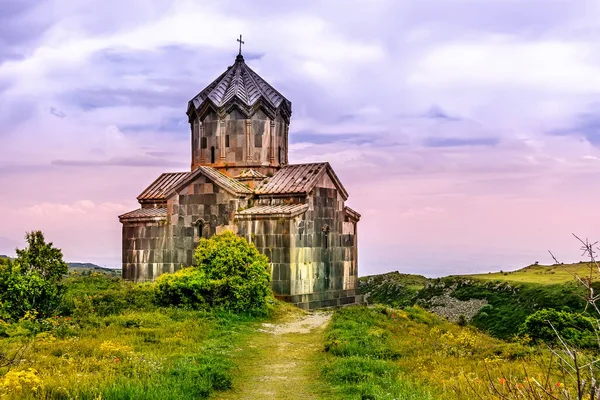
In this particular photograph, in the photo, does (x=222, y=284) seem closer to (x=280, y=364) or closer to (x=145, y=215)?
(x=280, y=364)

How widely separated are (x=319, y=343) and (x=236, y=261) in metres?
4.86

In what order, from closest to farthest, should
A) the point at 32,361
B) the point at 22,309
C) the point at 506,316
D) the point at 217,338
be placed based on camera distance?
the point at 32,361 → the point at 217,338 → the point at 22,309 → the point at 506,316

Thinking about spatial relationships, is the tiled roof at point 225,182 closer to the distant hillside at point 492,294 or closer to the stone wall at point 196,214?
the stone wall at point 196,214

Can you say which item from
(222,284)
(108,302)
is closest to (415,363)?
(222,284)

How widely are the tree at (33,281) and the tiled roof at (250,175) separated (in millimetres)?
8273

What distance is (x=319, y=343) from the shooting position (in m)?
14.1

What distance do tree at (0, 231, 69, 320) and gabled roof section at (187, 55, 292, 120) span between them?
9.86 m

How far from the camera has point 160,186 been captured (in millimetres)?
26500

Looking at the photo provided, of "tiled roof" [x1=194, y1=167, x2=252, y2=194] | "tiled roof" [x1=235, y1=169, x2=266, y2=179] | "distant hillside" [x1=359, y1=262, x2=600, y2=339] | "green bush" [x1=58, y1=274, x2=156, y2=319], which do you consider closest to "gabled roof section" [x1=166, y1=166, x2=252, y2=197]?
"tiled roof" [x1=194, y1=167, x2=252, y2=194]

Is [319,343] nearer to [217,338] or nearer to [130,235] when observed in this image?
[217,338]

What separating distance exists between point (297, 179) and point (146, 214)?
6.33 m

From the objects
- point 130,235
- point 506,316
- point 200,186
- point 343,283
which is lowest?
point 506,316

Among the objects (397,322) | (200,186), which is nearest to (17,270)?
(200,186)

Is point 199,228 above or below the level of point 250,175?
below
